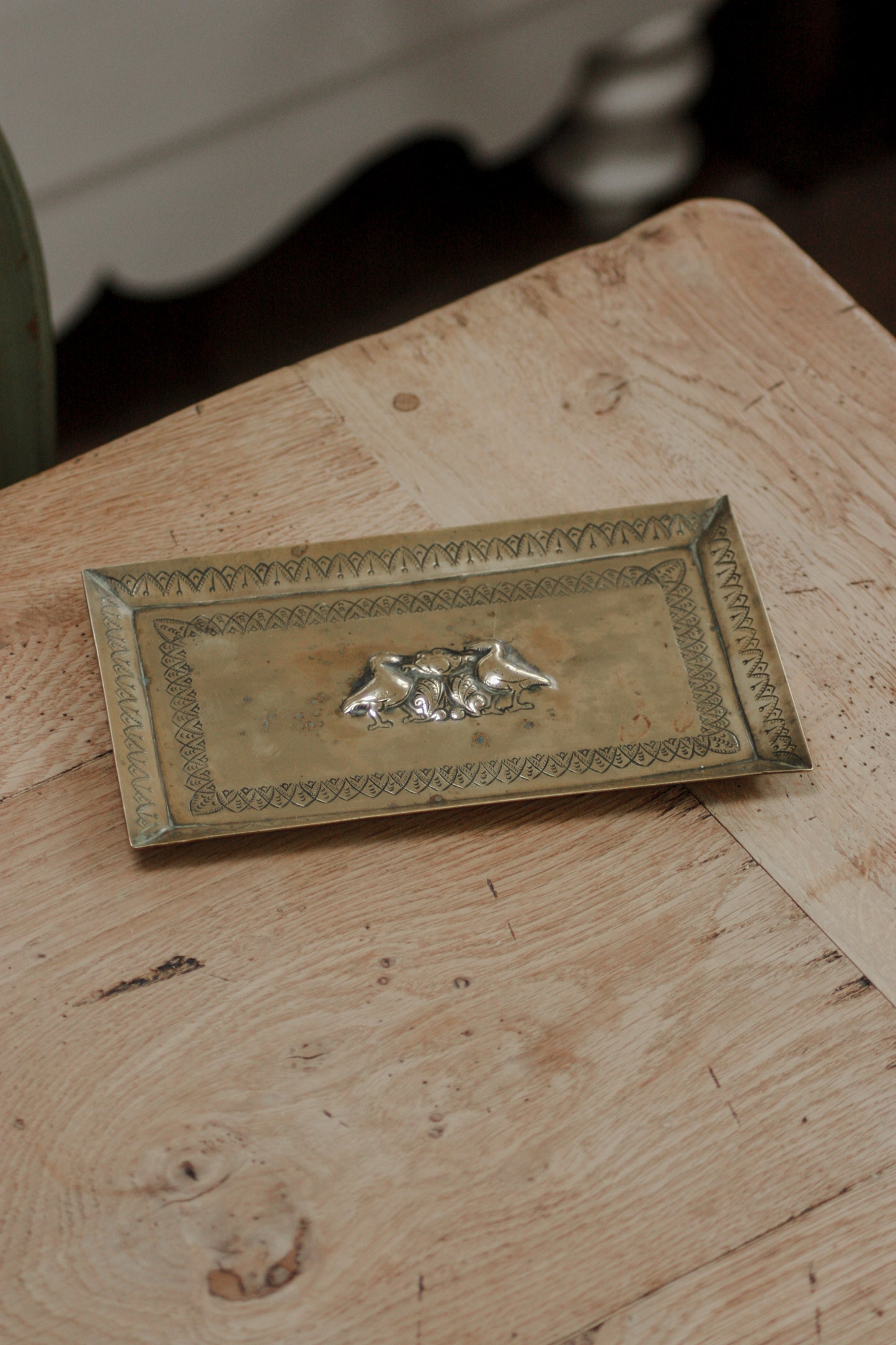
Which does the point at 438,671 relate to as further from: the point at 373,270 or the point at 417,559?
the point at 373,270

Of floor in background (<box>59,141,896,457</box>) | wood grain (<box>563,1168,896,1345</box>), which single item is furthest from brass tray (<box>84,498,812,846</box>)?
floor in background (<box>59,141,896,457</box>)

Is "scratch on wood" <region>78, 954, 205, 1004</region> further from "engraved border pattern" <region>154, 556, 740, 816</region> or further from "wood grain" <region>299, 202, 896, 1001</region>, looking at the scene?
"wood grain" <region>299, 202, 896, 1001</region>

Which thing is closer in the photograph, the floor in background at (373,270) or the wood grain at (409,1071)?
the wood grain at (409,1071)

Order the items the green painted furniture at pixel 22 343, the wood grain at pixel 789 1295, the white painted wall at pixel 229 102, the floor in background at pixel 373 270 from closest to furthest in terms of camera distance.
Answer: the wood grain at pixel 789 1295 < the green painted furniture at pixel 22 343 < the white painted wall at pixel 229 102 < the floor in background at pixel 373 270

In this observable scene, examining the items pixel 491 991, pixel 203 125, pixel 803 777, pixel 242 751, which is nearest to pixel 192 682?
pixel 242 751

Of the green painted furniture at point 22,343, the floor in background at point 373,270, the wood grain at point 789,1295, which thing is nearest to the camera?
the wood grain at point 789,1295

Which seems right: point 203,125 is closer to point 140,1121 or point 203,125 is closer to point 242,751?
point 242,751

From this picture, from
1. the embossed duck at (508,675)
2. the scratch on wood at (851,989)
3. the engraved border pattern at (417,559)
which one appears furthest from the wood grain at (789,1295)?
the engraved border pattern at (417,559)

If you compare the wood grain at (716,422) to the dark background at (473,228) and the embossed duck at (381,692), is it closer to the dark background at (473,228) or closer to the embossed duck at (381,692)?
the embossed duck at (381,692)
